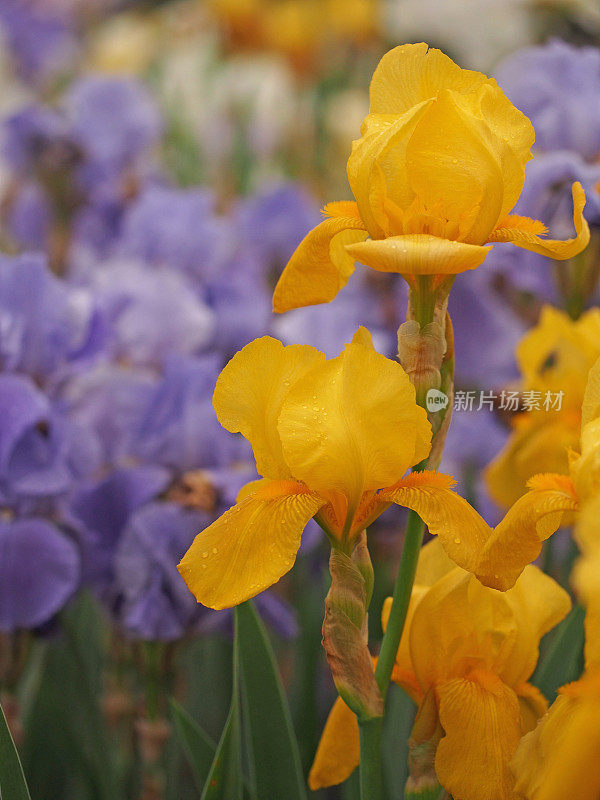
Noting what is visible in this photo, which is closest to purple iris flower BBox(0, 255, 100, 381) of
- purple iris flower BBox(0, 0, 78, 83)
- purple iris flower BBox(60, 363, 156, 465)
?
purple iris flower BBox(60, 363, 156, 465)

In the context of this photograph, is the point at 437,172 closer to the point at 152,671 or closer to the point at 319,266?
the point at 319,266

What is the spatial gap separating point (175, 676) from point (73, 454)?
0.19 m

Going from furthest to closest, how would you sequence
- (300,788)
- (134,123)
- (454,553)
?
(134,123), (300,788), (454,553)

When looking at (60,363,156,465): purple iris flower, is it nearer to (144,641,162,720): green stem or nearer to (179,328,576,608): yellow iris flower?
(144,641,162,720): green stem

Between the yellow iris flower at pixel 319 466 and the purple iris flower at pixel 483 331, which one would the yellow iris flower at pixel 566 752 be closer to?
the yellow iris flower at pixel 319 466

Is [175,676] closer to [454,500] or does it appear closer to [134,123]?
[454,500]

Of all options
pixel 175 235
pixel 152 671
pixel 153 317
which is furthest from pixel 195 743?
pixel 175 235

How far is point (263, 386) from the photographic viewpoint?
1.29ft

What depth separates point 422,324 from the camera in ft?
1.33

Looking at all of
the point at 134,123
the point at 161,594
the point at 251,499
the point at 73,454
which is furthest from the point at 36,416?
the point at 134,123

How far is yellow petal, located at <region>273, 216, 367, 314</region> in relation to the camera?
1.38ft

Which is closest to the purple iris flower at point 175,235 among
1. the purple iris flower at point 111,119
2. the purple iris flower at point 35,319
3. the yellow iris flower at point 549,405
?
the purple iris flower at point 111,119

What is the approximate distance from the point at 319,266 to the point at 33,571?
34cm

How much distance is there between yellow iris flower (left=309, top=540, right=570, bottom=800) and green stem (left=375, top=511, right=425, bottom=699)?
0.11 ft
